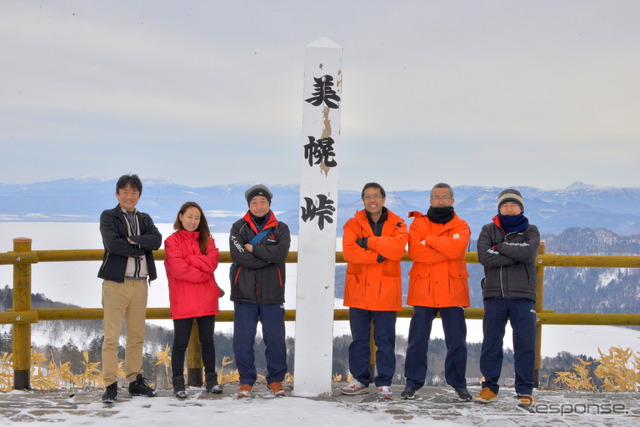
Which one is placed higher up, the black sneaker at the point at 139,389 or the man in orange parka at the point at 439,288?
the man in orange parka at the point at 439,288

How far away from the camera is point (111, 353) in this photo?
493cm

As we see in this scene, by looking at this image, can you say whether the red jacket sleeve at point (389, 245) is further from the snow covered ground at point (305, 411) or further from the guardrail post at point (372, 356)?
the snow covered ground at point (305, 411)

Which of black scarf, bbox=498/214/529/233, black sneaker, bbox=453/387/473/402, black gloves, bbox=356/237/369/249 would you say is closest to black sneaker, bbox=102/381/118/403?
black gloves, bbox=356/237/369/249

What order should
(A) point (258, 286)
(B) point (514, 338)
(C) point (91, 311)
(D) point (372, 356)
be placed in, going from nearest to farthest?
1. (B) point (514, 338)
2. (A) point (258, 286)
3. (C) point (91, 311)
4. (D) point (372, 356)

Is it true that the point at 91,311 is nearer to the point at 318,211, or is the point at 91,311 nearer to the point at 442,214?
the point at 318,211

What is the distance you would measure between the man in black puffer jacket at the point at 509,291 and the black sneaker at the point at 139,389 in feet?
9.58

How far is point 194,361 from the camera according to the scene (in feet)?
18.2

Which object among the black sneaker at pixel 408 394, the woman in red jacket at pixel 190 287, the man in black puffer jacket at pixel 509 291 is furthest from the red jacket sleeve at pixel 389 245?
the woman in red jacket at pixel 190 287

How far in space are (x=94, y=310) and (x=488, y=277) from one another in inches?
144

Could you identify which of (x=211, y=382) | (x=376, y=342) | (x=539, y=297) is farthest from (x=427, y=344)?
(x=211, y=382)

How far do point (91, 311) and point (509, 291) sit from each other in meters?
3.85

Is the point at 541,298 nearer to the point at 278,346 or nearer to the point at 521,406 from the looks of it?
the point at 521,406

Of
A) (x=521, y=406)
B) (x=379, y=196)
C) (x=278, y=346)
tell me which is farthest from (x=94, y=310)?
(x=521, y=406)

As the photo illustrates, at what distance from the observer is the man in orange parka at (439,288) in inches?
196
